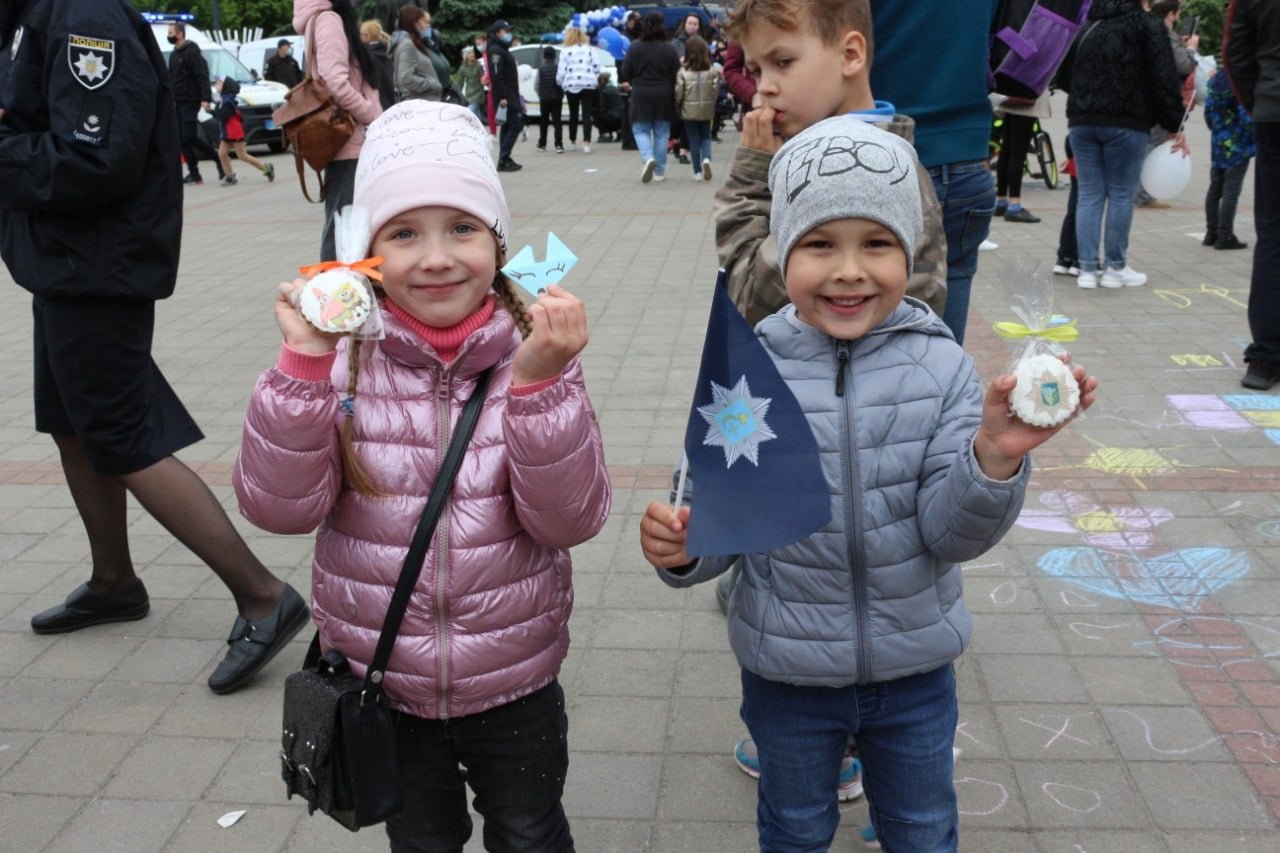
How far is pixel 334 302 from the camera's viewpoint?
1.91 metres

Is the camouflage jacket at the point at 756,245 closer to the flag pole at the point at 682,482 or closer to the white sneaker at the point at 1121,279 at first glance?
the flag pole at the point at 682,482

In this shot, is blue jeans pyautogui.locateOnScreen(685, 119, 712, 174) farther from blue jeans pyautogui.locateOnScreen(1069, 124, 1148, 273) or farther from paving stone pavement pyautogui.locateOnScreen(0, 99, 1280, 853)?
paving stone pavement pyautogui.locateOnScreen(0, 99, 1280, 853)

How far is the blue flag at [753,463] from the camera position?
2.03 meters

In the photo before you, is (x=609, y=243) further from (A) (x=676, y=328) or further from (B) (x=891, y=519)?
(B) (x=891, y=519)

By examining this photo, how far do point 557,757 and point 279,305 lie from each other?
99 centimetres

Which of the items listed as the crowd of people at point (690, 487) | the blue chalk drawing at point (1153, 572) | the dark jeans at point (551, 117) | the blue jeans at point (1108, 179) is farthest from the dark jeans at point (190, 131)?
the crowd of people at point (690, 487)

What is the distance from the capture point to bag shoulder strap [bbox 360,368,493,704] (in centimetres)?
211

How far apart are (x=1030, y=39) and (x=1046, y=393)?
1.84 m

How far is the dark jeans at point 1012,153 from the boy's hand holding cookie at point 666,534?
9109mm

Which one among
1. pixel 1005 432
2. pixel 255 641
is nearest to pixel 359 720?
pixel 1005 432

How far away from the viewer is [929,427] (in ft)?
7.13

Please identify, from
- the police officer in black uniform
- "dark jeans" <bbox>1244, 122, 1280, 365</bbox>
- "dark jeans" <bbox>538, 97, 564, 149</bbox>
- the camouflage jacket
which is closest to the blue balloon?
"dark jeans" <bbox>538, 97, 564, 149</bbox>

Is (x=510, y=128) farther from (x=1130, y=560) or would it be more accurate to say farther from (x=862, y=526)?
(x=862, y=526)

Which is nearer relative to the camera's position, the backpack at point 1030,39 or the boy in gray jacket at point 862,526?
the boy in gray jacket at point 862,526
